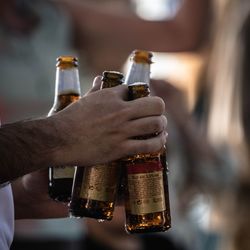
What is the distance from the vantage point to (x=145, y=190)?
2.24 meters

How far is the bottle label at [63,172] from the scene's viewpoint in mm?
2422

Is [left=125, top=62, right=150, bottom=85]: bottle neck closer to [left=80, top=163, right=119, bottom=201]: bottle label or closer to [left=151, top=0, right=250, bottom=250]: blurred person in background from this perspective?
[left=80, top=163, right=119, bottom=201]: bottle label

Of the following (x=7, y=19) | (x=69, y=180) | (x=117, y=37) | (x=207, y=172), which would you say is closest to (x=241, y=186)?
(x=207, y=172)

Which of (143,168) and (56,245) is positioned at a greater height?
(143,168)

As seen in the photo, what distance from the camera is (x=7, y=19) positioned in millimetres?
3953

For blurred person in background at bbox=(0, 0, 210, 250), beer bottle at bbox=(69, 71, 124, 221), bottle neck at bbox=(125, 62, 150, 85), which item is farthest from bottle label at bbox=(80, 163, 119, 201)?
blurred person in background at bbox=(0, 0, 210, 250)

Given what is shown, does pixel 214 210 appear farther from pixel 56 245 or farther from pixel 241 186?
pixel 56 245

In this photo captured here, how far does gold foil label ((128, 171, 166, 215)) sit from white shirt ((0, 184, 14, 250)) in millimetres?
342

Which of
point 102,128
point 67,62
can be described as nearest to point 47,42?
point 67,62

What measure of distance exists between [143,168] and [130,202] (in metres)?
0.09

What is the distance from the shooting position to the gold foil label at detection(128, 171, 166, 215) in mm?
2240

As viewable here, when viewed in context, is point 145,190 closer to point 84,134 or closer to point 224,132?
point 84,134

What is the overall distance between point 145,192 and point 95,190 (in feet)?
0.42

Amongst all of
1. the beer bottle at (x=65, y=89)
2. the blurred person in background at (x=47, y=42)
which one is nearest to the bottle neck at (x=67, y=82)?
the beer bottle at (x=65, y=89)
